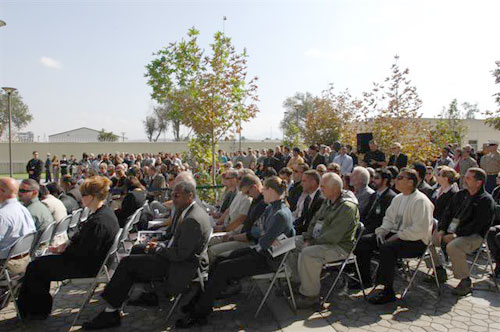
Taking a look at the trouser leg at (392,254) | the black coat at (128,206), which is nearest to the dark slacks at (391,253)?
the trouser leg at (392,254)

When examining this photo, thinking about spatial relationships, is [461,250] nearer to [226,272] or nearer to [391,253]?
[391,253]

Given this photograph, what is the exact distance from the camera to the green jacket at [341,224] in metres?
4.39

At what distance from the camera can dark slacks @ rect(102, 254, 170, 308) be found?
385cm

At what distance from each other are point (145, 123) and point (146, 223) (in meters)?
61.9

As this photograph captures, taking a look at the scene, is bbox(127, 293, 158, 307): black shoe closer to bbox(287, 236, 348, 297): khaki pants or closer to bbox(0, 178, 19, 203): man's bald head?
bbox(287, 236, 348, 297): khaki pants

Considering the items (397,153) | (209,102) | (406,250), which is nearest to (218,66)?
(209,102)

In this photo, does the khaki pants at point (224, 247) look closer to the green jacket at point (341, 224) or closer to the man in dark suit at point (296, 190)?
the green jacket at point (341, 224)

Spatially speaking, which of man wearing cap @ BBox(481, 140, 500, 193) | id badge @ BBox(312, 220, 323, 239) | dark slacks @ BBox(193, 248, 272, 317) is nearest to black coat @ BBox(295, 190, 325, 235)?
id badge @ BBox(312, 220, 323, 239)

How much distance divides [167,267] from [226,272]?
2.03 feet

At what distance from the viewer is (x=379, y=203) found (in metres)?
5.32

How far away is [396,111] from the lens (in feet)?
39.3

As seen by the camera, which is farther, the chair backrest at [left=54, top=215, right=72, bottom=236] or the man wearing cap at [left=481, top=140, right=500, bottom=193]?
the man wearing cap at [left=481, top=140, right=500, bottom=193]

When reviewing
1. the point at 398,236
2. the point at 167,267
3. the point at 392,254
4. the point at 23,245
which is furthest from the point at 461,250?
the point at 23,245

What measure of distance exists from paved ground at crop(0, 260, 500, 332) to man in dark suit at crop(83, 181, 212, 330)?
244mm
